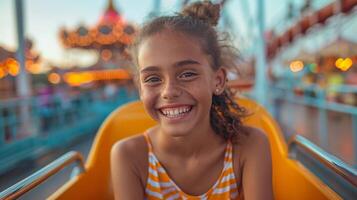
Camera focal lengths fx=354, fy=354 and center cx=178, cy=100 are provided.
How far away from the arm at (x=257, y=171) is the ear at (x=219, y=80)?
170 mm

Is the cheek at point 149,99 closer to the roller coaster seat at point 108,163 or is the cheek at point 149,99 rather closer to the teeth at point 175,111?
the teeth at point 175,111

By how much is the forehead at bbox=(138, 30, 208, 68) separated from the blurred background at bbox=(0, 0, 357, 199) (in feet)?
0.57

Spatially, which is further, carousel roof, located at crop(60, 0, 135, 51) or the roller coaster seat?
carousel roof, located at crop(60, 0, 135, 51)

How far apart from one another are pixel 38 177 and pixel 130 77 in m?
3.48

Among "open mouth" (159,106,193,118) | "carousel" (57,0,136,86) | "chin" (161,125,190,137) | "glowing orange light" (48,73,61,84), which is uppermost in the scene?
"carousel" (57,0,136,86)

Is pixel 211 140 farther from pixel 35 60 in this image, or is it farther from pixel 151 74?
pixel 35 60

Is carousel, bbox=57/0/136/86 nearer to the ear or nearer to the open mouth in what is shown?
the ear

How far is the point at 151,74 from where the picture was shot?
92 cm

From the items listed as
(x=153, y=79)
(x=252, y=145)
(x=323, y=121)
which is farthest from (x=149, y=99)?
(x=323, y=121)

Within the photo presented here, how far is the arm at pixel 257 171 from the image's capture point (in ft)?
3.15

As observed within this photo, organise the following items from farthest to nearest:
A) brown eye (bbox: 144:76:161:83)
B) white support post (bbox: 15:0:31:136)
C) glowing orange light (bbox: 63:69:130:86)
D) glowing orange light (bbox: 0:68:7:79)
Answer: glowing orange light (bbox: 63:69:130:86) → glowing orange light (bbox: 0:68:7:79) → white support post (bbox: 15:0:31:136) → brown eye (bbox: 144:76:161:83)

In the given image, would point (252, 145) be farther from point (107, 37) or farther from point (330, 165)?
point (107, 37)

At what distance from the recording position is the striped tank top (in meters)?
0.98

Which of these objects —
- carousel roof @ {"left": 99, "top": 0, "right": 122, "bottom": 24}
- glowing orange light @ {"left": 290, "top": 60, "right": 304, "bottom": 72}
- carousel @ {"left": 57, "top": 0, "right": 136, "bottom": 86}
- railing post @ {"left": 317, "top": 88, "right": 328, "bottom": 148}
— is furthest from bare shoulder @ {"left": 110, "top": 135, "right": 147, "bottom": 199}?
glowing orange light @ {"left": 290, "top": 60, "right": 304, "bottom": 72}
